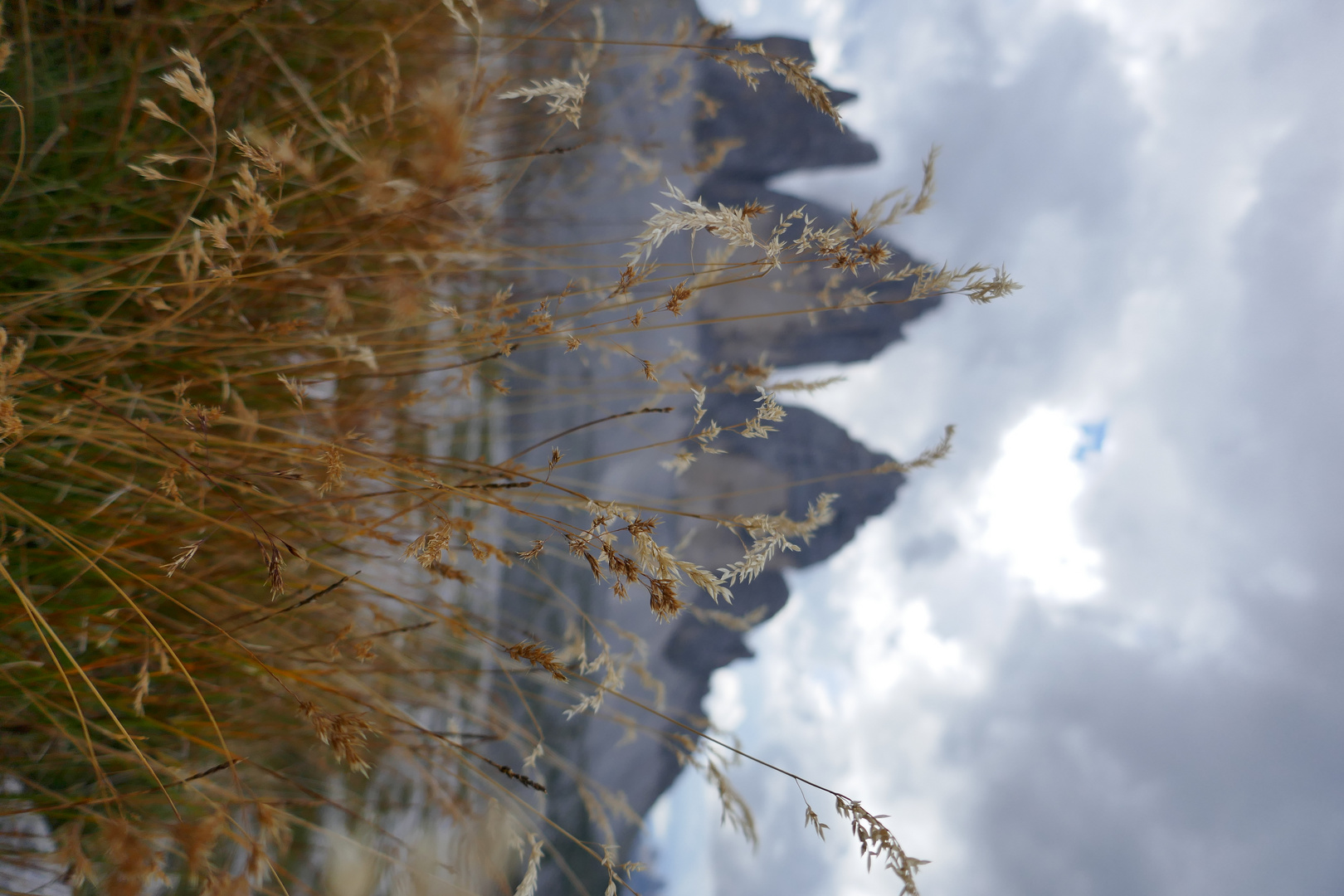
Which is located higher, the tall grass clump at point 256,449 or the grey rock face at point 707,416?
the grey rock face at point 707,416

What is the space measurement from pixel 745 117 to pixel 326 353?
3.50 metres

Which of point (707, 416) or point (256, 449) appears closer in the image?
point (256, 449)

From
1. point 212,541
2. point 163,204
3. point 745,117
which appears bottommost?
point 212,541

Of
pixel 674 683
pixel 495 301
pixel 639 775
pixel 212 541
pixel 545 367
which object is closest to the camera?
pixel 495 301

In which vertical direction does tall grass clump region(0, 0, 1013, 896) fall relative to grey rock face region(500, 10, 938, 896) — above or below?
below

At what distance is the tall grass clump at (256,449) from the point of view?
0.78m

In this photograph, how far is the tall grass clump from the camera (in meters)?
0.78

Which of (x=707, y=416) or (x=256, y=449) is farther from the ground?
(x=707, y=416)

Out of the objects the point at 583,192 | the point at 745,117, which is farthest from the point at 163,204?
the point at 745,117

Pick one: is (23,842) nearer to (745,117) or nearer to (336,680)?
(336,680)

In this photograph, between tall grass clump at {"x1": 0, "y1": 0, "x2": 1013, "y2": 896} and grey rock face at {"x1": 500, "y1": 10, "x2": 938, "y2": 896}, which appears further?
grey rock face at {"x1": 500, "y1": 10, "x2": 938, "y2": 896}

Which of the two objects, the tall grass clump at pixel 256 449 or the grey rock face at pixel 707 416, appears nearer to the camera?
the tall grass clump at pixel 256 449

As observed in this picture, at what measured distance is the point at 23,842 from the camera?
3.61 ft

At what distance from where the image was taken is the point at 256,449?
108cm
